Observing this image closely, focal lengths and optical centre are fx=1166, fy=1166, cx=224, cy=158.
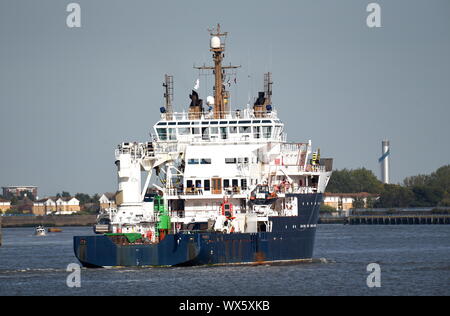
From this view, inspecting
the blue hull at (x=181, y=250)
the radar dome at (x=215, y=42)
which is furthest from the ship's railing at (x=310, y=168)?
the radar dome at (x=215, y=42)

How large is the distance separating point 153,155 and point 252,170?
18.2 feet

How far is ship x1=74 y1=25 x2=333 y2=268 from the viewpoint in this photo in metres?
59.2

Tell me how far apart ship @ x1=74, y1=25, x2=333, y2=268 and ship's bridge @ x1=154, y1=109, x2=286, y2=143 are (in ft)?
0.19

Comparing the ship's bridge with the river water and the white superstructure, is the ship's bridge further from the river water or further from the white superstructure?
the river water

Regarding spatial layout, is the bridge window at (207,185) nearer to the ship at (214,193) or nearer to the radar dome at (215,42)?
the ship at (214,193)

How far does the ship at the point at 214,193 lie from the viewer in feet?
194

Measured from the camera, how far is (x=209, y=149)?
64.7m

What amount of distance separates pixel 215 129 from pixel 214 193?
4848 millimetres

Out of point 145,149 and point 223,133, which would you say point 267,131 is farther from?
point 145,149

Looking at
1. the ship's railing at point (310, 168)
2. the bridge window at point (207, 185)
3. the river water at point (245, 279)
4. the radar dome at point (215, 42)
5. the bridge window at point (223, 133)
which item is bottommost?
the river water at point (245, 279)

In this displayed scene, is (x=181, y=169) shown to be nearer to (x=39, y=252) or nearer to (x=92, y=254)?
(x=92, y=254)

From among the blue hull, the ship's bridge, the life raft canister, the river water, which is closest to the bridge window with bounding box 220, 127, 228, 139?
the ship's bridge

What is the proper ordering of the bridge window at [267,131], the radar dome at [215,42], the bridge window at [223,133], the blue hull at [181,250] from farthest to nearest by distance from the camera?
the radar dome at [215,42] < the bridge window at [267,131] < the bridge window at [223,133] < the blue hull at [181,250]

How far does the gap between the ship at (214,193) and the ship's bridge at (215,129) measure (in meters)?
0.06
